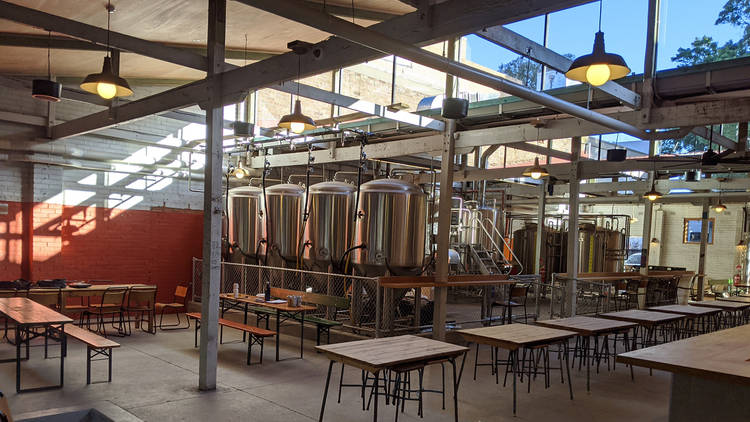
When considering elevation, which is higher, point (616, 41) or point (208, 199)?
point (616, 41)

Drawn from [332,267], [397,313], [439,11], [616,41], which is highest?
[616,41]

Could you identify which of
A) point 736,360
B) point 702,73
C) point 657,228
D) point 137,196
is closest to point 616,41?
point 702,73

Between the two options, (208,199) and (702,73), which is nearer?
(208,199)

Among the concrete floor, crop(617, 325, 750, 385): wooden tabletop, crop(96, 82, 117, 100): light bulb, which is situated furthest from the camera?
crop(96, 82, 117, 100): light bulb

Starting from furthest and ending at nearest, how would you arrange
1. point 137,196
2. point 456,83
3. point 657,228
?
point 657,228 → point 137,196 → point 456,83

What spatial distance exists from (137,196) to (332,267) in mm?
4469

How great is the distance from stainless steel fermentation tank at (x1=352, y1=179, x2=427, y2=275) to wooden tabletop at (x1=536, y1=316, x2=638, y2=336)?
10.2ft

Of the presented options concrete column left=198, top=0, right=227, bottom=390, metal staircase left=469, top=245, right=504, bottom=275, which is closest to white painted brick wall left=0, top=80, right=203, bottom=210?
concrete column left=198, top=0, right=227, bottom=390

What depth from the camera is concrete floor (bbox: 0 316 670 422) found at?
17.3ft

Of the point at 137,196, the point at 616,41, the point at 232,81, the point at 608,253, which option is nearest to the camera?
the point at 232,81

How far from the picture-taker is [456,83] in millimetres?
9039

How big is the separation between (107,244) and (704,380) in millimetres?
10309

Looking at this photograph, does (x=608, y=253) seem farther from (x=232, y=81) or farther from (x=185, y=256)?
(x=232, y=81)

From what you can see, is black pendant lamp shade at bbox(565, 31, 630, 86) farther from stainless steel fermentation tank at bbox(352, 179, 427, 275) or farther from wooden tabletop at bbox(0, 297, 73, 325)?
wooden tabletop at bbox(0, 297, 73, 325)
